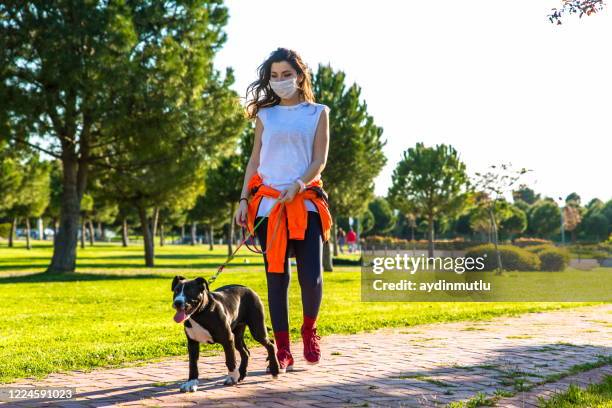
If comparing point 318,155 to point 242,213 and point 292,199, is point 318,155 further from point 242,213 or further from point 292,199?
point 242,213

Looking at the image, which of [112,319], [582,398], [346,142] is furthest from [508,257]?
[582,398]

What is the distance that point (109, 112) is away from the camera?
74.0 feet

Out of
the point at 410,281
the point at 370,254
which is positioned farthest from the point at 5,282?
the point at 370,254

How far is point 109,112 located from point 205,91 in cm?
421

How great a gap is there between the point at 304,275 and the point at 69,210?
2223 centimetres

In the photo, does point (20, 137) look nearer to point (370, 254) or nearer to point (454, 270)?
point (454, 270)

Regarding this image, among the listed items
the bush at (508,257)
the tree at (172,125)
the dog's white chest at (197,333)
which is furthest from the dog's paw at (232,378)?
the bush at (508,257)

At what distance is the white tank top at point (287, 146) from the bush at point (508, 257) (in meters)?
18.2

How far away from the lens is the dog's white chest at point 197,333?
486 cm

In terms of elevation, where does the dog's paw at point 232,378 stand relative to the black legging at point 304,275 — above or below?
below

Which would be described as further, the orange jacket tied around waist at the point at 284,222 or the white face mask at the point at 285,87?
the white face mask at the point at 285,87

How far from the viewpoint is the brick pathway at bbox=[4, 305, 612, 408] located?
4777 millimetres

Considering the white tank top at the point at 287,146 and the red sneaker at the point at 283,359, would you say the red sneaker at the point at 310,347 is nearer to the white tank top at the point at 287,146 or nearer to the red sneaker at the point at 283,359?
the red sneaker at the point at 283,359

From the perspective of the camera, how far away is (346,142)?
30922 mm
